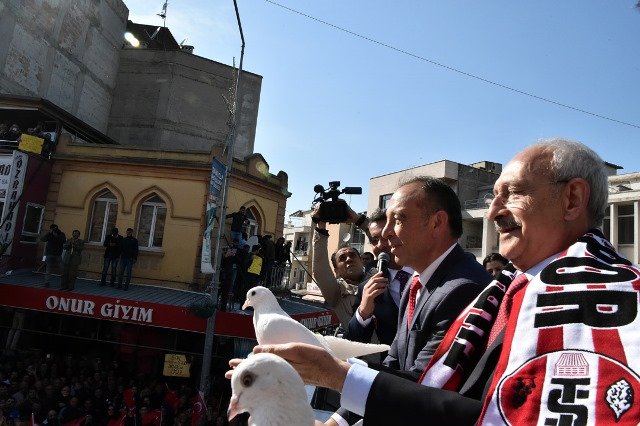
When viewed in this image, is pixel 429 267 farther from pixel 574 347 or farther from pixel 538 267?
pixel 574 347

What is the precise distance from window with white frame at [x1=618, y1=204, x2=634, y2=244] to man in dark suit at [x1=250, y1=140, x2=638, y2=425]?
26.0 m

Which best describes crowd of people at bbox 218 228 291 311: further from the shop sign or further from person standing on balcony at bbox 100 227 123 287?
person standing on balcony at bbox 100 227 123 287

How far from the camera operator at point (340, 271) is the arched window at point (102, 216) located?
1393 cm

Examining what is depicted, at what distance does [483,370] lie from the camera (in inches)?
58.4

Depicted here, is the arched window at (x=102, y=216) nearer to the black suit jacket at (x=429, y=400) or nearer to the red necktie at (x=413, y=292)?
the red necktie at (x=413, y=292)

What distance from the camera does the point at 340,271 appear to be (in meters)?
4.86

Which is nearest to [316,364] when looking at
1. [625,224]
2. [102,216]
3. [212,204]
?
[212,204]

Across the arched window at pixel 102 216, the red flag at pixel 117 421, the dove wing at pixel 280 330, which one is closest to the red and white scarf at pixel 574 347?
the dove wing at pixel 280 330

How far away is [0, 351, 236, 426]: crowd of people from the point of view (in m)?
11.5

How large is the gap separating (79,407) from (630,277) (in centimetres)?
1337

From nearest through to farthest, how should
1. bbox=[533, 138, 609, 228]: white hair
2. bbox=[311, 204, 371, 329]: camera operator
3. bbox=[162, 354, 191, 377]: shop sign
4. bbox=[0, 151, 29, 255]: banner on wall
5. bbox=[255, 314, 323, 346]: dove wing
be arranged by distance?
1. bbox=[533, 138, 609, 228]: white hair
2. bbox=[255, 314, 323, 346]: dove wing
3. bbox=[311, 204, 371, 329]: camera operator
4. bbox=[162, 354, 191, 377]: shop sign
5. bbox=[0, 151, 29, 255]: banner on wall

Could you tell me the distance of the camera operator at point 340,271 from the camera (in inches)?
171

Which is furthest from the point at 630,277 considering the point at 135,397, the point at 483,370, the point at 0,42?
the point at 0,42

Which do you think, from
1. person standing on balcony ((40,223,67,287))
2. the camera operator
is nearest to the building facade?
person standing on balcony ((40,223,67,287))
